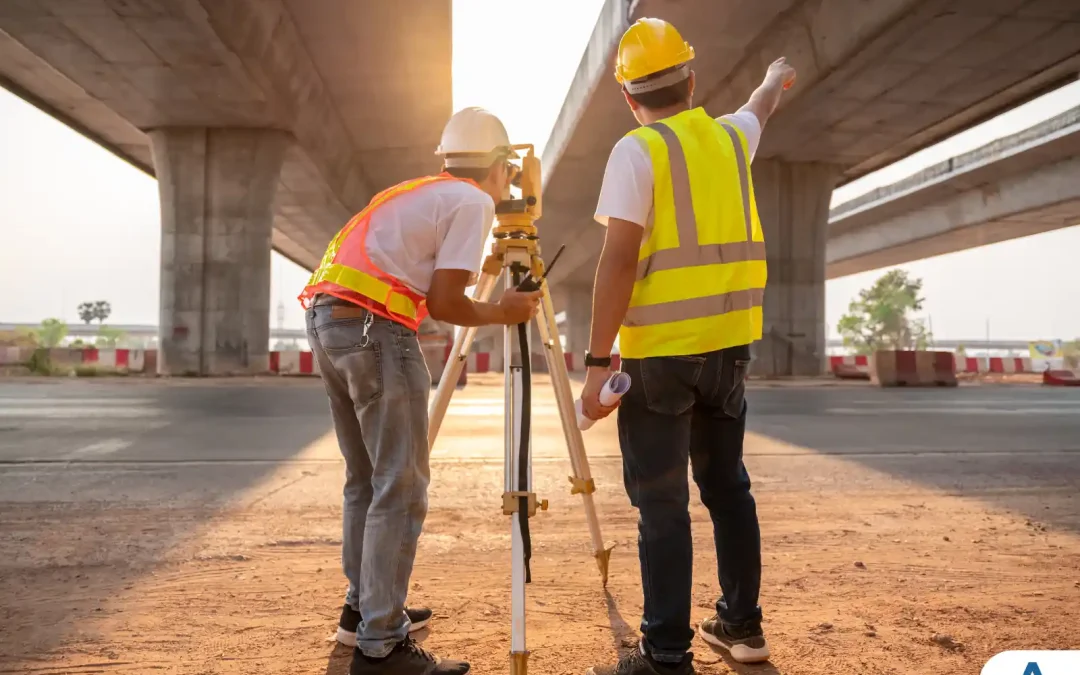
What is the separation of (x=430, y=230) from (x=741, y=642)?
5.56ft

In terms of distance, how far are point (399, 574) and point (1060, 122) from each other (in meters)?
25.7

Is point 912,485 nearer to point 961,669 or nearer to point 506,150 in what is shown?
point 961,669

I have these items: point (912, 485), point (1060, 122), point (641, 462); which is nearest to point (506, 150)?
point (641, 462)

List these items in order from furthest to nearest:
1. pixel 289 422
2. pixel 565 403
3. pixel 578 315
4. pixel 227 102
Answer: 1. pixel 578 315
2. pixel 227 102
3. pixel 289 422
4. pixel 565 403

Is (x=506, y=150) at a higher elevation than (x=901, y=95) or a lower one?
lower

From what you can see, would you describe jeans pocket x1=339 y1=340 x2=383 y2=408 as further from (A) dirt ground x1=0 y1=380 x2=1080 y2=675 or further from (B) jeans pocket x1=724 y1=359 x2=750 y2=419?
(B) jeans pocket x1=724 y1=359 x2=750 y2=419

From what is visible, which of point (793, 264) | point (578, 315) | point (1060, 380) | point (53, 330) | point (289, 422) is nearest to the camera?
point (289, 422)

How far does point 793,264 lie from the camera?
2473 centimetres

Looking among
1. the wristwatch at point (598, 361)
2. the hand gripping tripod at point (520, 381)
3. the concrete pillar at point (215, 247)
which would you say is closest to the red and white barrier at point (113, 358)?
the concrete pillar at point (215, 247)

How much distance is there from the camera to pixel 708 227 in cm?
243

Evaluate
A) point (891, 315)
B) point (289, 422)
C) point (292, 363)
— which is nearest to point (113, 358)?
point (292, 363)

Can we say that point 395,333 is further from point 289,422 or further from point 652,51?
point 289,422

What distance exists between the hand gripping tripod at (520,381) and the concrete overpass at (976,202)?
79.0 ft

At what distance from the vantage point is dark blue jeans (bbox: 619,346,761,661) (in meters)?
2.34
